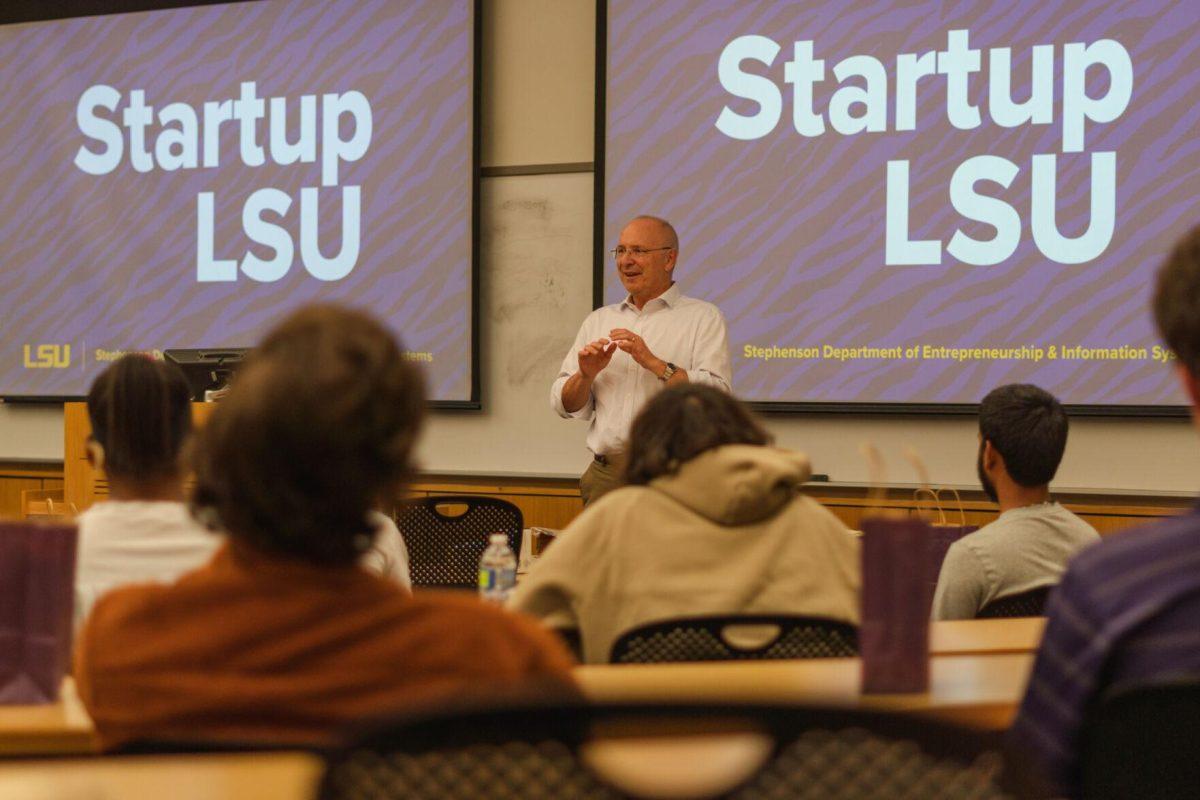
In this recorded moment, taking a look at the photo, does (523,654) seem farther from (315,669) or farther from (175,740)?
(175,740)

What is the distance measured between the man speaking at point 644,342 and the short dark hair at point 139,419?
7.93ft

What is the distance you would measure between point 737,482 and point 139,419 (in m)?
0.94

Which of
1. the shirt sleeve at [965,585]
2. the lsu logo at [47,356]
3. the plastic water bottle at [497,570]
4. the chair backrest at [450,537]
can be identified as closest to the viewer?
the shirt sleeve at [965,585]

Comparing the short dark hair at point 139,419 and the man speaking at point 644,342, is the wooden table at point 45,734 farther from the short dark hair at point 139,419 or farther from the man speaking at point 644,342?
the man speaking at point 644,342

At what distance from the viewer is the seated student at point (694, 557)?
187 cm

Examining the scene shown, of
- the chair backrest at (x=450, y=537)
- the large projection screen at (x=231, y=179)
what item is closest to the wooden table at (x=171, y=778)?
the chair backrest at (x=450, y=537)

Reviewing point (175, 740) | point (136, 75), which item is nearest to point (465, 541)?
point (175, 740)

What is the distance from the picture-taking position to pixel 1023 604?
7.14ft

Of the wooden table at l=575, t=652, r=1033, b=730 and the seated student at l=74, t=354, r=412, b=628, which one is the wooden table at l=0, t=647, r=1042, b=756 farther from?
the seated student at l=74, t=354, r=412, b=628

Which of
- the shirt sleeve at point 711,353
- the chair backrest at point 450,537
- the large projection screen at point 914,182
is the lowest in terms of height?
the chair backrest at point 450,537

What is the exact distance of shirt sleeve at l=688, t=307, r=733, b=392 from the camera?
173 inches

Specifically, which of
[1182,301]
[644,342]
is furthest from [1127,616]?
[644,342]

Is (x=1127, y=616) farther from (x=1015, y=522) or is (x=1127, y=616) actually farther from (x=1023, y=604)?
(x=1015, y=522)

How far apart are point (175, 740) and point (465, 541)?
217 centimetres
